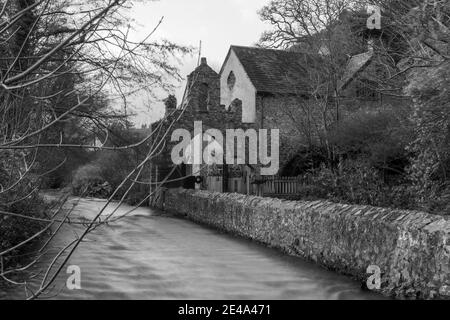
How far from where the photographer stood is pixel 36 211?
37.9 ft

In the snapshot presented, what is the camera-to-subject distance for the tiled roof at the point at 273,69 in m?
27.5

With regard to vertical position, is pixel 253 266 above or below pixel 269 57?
below

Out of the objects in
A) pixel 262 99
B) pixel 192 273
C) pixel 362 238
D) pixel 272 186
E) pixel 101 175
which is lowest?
pixel 192 273

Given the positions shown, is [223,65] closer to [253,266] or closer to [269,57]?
[269,57]

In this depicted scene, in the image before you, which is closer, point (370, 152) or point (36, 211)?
point (36, 211)

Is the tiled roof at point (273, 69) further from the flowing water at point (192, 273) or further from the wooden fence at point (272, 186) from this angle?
the flowing water at point (192, 273)

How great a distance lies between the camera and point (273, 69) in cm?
3014

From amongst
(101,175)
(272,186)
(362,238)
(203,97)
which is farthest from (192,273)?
(101,175)

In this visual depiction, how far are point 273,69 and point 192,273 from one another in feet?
73.8

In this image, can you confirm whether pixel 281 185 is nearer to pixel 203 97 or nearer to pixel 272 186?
pixel 272 186

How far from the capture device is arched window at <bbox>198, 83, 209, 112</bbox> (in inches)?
957

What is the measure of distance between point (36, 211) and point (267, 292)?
6.35 m

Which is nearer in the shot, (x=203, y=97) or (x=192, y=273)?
(x=192, y=273)

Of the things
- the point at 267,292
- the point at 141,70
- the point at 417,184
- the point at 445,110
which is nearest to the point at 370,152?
the point at 417,184
